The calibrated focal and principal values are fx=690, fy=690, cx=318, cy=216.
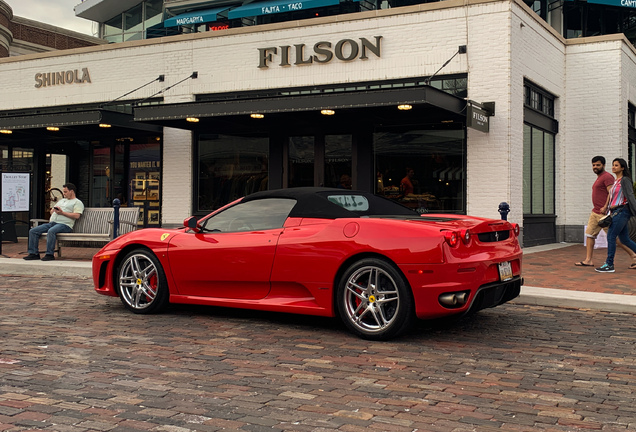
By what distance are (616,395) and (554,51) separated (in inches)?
578

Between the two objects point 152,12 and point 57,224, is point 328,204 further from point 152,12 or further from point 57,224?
point 152,12

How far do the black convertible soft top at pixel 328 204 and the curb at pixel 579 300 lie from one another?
2.04 meters

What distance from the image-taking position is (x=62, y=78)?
19.9 metres

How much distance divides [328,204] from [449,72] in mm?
9353

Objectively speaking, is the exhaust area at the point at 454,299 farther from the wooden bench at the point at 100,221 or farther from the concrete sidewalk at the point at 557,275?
the wooden bench at the point at 100,221

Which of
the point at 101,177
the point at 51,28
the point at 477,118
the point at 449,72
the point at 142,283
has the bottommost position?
the point at 142,283

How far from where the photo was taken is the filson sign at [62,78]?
63.9 ft

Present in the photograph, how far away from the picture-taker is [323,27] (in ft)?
53.0

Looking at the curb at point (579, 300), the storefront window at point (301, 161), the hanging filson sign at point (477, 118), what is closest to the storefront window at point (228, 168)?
the storefront window at point (301, 161)

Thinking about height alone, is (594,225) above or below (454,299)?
above

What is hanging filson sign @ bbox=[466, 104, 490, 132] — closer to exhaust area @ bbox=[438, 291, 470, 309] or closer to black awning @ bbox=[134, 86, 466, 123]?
black awning @ bbox=[134, 86, 466, 123]

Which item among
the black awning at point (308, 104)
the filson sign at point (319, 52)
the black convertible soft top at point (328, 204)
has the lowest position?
the black convertible soft top at point (328, 204)

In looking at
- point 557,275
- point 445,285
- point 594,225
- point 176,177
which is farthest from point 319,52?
point 445,285

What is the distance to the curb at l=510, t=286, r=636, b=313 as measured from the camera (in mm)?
7570
